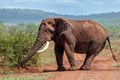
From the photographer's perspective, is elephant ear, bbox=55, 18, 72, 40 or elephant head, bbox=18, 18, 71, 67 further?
elephant ear, bbox=55, 18, 72, 40

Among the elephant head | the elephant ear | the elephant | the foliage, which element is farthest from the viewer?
the foliage

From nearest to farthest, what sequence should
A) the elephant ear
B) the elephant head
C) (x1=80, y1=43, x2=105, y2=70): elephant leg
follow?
1. the elephant head
2. the elephant ear
3. (x1=80, y1=43, x2=105, y2=70): elephant leg

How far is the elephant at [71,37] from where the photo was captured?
63.9 feet

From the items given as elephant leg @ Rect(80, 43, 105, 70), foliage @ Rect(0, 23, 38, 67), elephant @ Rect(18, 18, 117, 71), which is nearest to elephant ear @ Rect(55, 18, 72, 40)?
elephant @ Rect(18, 18, 117, 71)

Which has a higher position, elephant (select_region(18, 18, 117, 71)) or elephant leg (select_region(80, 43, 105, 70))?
elephant (select_region(18, 18, 117, 71))

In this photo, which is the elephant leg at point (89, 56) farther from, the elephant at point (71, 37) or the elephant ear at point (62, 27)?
the elephant ear at point (62, 27)

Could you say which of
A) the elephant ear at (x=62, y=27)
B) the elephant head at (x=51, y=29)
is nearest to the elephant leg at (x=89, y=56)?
the elephant ear at (x=62, y=27)

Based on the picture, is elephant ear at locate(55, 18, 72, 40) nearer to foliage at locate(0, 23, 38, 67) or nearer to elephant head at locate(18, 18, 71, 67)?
elephant head at locate(18, 18, 71, 67)

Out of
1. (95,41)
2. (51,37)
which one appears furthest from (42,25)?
(95,41)

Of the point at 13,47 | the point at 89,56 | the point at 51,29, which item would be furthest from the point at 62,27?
the point at 13,47

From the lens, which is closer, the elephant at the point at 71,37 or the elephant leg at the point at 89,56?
the elephant at the point at 71,37

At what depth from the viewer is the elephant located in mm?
19469

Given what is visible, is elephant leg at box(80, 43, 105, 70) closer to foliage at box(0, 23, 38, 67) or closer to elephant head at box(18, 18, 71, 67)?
elephant head at box(18, 18, 71, 67)

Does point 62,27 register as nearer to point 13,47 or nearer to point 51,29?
point 51,29
